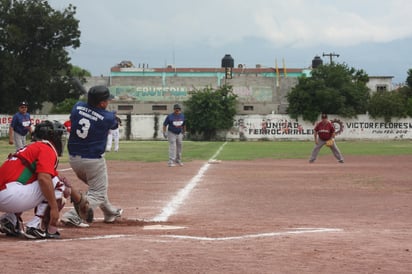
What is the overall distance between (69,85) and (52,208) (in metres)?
64.5

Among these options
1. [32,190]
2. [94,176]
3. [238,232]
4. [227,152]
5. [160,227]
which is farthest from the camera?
Result: [227,152]

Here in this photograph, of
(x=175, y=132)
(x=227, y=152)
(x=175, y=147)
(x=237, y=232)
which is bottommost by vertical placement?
(x=227, y=152)

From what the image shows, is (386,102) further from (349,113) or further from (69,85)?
(69,85)

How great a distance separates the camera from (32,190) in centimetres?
797

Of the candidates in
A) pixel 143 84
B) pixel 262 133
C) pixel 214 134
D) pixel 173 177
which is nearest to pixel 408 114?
pixel 262 133

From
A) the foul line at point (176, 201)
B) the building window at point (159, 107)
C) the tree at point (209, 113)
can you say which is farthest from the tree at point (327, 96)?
the foul line at point (176, 201)

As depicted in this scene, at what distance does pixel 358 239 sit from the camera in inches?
310

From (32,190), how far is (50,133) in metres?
0.73

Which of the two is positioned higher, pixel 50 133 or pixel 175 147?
pixel 50 133

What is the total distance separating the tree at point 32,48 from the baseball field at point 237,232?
50.4 metres

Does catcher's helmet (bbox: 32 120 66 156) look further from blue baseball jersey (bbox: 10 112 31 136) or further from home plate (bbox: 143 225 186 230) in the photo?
blue baseball jersey (bbox: 10 112 31 136)

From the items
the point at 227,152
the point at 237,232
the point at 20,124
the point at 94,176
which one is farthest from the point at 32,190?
the point at 227,152

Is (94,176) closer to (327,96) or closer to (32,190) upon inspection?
(32,190)

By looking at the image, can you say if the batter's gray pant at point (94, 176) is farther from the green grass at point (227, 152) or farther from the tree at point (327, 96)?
the tree at point (327, 96)
